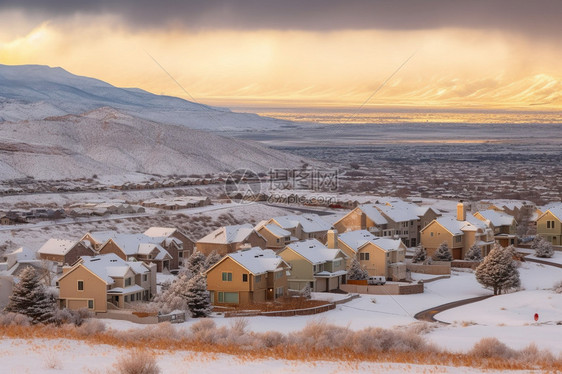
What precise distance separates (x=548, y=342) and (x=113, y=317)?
20779 mm

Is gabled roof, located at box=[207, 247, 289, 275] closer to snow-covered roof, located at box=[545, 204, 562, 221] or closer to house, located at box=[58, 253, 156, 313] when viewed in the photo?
house, located at box=[58, 253, 156, 313]

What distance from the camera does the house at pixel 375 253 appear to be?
5872 centimetres

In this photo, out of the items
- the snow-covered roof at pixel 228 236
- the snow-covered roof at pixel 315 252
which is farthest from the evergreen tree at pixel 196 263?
the snow-covered roof at pixel 228 236

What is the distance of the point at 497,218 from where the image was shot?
7556 cm

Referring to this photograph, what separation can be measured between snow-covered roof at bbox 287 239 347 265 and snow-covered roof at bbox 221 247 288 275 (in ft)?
11.6

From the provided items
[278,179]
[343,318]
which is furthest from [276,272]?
[278,179]

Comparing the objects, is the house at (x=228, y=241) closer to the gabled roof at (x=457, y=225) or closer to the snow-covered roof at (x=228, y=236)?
the snow-covered roof at (x=228, y=236)

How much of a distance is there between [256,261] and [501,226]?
31.2 metres

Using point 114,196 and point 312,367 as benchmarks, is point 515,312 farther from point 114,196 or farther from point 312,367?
point 114,196

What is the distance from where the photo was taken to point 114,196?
4717 inches

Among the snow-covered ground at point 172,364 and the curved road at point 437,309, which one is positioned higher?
the snow-covered ground at point 172,364

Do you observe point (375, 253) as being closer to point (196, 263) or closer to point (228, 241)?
point (228, 241)

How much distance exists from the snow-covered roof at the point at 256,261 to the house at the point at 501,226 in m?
27.1

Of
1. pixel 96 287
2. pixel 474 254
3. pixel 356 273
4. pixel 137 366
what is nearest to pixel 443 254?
pixel 474 254
